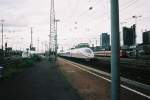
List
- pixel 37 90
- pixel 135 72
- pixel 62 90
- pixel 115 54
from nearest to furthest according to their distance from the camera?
pixel 115 54
pixel 62 90
pixel 37 90
pixel 135 72

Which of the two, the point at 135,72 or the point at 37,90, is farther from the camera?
the point at 135,72

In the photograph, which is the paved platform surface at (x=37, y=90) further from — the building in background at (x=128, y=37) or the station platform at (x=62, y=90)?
the building in background at (x=128, y=37)

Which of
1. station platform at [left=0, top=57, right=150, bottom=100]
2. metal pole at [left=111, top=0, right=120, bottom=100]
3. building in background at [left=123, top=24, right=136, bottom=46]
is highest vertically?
building in background at [left=123, top=24, right=136, bottom=46]

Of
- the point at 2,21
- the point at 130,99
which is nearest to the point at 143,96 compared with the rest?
the point at 130,99

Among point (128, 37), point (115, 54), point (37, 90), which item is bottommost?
point (37, 90)

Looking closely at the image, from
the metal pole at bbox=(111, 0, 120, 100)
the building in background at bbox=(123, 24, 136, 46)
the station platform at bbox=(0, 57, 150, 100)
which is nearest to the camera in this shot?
the metal pole at bbox=(111, 0, 120, 100)

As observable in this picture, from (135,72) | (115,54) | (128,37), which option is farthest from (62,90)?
(128,37)

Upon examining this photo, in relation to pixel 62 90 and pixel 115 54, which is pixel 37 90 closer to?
pixel 62 90

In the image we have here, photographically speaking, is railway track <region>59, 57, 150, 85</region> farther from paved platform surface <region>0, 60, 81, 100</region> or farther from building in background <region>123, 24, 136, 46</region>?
building in background <region>123, 24, 136, 46</region>

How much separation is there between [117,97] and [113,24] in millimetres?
909

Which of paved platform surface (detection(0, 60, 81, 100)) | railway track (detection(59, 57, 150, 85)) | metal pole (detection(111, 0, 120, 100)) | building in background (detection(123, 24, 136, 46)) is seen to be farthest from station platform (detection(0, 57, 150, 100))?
building in background (detection(123, 24, 136, 46))

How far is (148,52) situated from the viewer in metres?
89.2

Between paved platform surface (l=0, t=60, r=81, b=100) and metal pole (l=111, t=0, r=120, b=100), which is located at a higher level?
metal pole (l=111, t=0, r=120, b=100)

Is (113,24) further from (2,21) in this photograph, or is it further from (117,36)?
(2,21)
